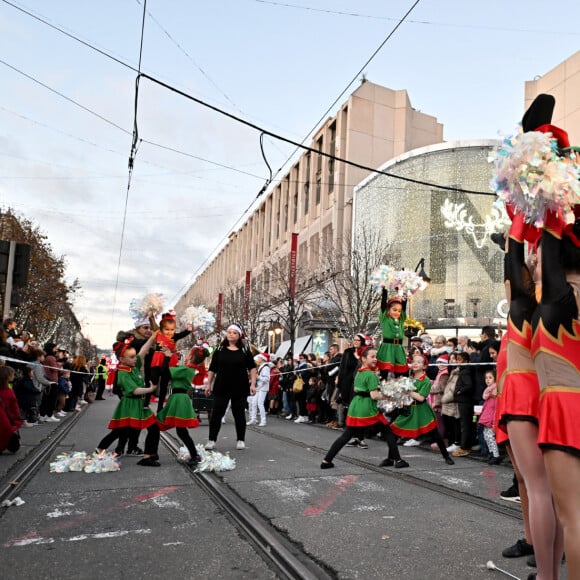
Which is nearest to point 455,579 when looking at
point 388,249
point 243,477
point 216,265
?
point 243,477

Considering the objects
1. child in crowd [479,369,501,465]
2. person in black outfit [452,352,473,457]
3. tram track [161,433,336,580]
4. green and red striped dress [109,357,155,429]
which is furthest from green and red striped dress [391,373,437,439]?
green and red striped dress [109,357,155,429]

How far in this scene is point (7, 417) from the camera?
821cm

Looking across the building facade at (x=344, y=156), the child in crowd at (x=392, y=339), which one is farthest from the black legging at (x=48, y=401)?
the building facade at (x=344, y=156)

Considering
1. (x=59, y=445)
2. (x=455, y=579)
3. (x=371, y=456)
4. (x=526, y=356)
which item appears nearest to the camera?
(x=526, y=356)

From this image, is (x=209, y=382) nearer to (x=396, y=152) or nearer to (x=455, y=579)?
(x=455, y=579)

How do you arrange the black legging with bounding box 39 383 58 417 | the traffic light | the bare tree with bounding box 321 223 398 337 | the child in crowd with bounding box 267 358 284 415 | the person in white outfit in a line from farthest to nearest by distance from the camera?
the bare tree with bounding box 321 223 398 337, the child in crowd with bounding box 267 358 284 415, the black legging with bounding box 39 383 58 417, the person in white outfit, the traffic light

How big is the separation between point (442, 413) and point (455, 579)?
6.88 m

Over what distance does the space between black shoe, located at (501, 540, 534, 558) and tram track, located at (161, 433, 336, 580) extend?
119 cm

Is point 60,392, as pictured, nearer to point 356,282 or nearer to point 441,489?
point 441,489

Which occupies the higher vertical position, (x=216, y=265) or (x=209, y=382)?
(x=216, y=265)

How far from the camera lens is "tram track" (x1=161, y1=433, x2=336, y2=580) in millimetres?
3416

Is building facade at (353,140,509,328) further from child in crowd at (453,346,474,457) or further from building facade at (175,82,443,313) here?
child in crowd at (453,346,474,457)

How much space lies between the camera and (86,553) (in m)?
3.73

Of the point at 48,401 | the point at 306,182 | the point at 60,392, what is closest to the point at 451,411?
the point at 48,401
